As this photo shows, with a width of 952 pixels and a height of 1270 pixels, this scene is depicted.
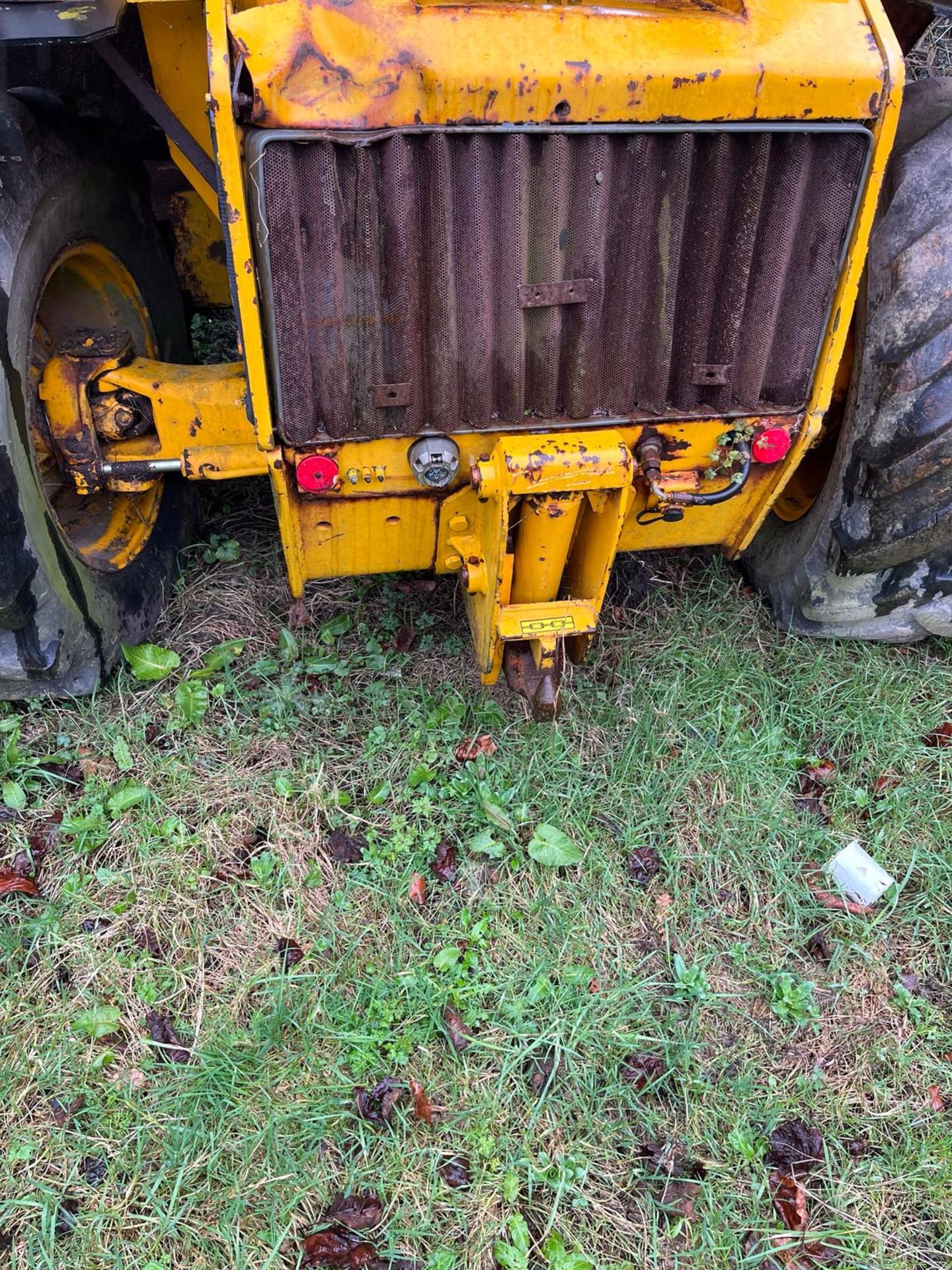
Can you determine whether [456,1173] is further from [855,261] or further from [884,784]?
[855,261]

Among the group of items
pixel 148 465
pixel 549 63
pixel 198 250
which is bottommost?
pixel 148 465

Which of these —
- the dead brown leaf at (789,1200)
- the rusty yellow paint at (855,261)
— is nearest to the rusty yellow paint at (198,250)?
the rusty yellow paint at (855,261)

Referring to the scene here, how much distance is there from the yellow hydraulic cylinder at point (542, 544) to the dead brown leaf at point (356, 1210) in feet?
4.72

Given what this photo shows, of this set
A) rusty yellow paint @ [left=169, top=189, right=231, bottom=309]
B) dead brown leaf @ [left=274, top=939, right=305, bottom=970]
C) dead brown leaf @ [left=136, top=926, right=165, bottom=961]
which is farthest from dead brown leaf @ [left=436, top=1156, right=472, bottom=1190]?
rusty yellow paint @ [left=169, top=189, right=231, bottom=309]

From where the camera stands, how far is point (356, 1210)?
2086 mm

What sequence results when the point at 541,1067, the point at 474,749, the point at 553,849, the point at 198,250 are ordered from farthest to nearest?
the point at 198,250, the point at 474,749, the point at 553,849, the point at 541,1067

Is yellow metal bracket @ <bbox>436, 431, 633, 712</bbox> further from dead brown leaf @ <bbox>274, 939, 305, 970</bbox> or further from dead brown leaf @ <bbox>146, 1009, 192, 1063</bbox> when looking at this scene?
dead brown leaf @ <bbox>146, 1009, 192, 1063</bbox>

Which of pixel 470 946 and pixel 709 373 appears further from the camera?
pixel 470 946

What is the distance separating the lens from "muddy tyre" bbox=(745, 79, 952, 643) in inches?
96.0

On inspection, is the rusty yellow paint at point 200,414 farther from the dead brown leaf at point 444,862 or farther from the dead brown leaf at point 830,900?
the dead brown leaf at point 830,900

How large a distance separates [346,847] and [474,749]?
1.58ft

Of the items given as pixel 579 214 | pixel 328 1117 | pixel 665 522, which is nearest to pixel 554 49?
pixel 579 214

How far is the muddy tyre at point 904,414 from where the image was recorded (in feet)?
8.00

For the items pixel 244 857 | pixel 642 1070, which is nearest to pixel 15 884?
pixel 244 857
